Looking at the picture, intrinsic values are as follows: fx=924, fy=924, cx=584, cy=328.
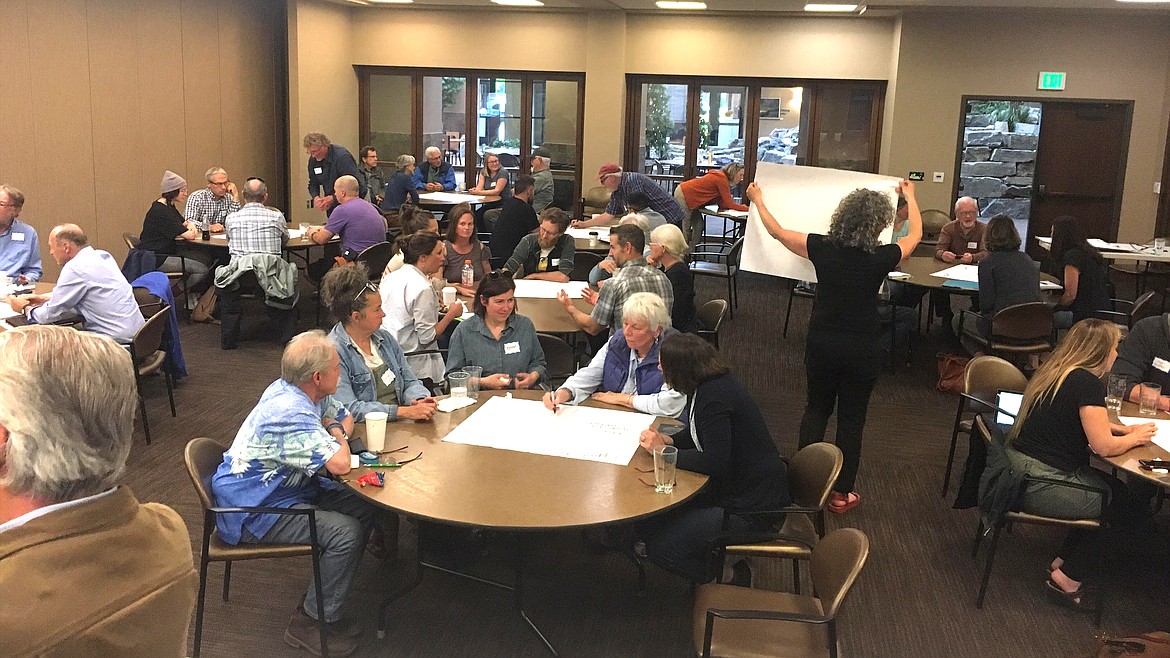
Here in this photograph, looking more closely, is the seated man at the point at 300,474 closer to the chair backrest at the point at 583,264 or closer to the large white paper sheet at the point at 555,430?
the large white paper sheet at the point at 555,430

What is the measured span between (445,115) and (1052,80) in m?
8.01

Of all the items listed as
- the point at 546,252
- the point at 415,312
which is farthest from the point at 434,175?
the point at 415,312

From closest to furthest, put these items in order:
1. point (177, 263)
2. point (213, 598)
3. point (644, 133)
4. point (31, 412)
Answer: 1. point (31, 412)
2. point (213, 598)
3. point (177, 263)
4. point (644, 133)

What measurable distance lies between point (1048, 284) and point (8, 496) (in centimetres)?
722

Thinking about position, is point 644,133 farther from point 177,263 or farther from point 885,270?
point 885,270

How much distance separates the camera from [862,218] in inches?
166

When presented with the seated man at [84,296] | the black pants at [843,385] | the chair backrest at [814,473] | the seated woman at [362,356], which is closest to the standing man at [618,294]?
the black pants at [843,385]

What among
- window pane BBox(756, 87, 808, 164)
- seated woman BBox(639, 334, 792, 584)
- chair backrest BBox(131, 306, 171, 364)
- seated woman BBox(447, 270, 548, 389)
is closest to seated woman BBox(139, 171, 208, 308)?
chair backrest BBox(131, 306, 171, 364)

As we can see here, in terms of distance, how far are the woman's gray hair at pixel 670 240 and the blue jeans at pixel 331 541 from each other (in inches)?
114

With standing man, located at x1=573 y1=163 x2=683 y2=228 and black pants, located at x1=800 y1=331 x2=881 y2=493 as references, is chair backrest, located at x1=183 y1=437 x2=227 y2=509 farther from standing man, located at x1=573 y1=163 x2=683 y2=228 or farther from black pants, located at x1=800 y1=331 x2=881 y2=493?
standing man, located at x1=573 y1=163 x2=683 y2=228

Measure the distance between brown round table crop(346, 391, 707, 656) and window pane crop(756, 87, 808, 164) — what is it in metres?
9.91

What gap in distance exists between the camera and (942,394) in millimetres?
6891

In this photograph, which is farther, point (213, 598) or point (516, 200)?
point (516, 200)

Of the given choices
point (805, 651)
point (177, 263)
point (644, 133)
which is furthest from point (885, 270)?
point (644, 133)
